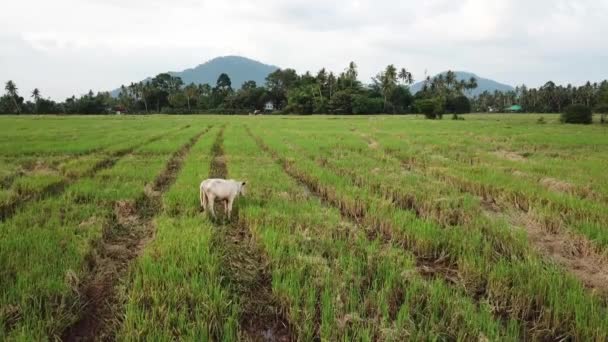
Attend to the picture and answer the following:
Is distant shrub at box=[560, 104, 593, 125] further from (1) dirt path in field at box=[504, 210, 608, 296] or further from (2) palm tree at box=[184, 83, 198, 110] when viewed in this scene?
(2) palm tree at box=[184, 83, 198, 110]

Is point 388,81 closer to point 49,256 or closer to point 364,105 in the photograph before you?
point 364,105

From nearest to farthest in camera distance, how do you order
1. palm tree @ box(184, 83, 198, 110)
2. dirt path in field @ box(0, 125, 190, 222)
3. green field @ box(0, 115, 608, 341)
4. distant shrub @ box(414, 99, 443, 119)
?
green field @ box(0, 115, 608, 341) → dirt path in field @ box(0, 125, 190, 222) → distant shrub @ box(414, 99, 443, 119) → palm tree @ box(184, 83, 198, 110)

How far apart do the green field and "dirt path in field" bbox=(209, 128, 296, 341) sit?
0.05 feet

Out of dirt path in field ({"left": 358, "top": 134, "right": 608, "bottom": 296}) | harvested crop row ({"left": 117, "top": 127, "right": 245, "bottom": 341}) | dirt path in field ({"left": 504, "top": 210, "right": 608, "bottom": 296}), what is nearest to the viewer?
harvested crop row ({"left": 117, "top": 127, "right": 245, "bottom": 341})

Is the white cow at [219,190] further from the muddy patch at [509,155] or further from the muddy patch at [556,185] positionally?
the muddy patch at [509,155]

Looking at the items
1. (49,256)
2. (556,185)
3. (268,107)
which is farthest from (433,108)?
(49,256)

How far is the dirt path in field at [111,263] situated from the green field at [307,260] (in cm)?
2

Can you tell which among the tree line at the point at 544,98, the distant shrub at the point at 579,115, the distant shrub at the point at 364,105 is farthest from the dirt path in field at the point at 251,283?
the tree line at the point at 544,98

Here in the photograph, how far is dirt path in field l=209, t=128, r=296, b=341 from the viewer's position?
9.84ft

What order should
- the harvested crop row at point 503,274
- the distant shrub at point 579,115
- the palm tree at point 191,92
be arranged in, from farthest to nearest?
the palm tree at point 191,92 < the distant shrub at point 579,115 < the harvested crop row at point 503,274

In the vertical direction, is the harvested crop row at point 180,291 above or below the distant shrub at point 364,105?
below

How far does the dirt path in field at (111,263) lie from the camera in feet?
9.62

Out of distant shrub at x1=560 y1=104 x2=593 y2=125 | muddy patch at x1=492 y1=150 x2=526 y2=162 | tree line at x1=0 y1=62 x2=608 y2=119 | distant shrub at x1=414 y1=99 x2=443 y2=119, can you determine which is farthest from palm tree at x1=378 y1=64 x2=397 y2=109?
muddy patch at x1=492 y1=150 x2=526 y2=162

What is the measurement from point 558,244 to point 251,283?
4.07 m
